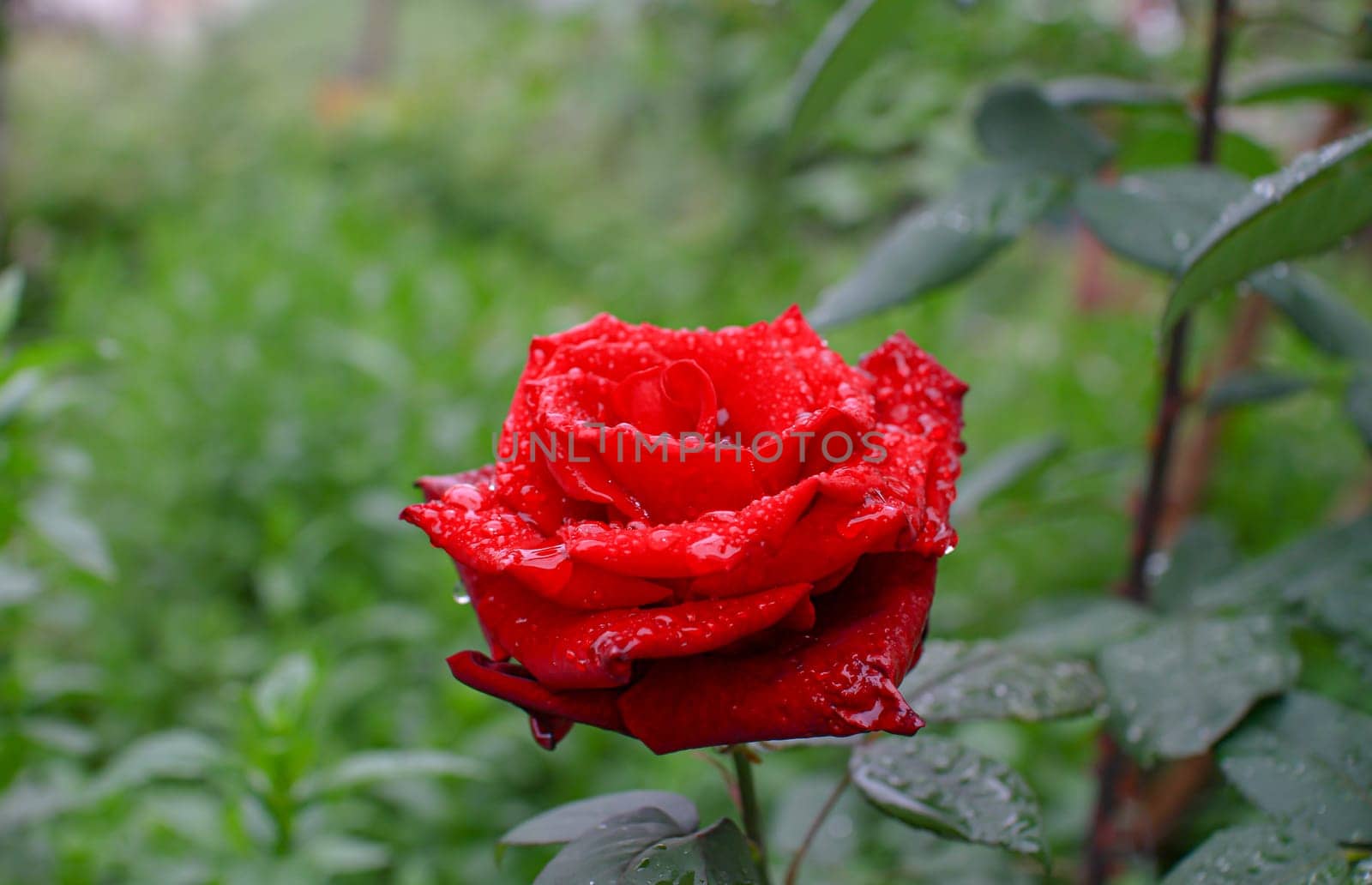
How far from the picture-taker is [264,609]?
1649 millimetres

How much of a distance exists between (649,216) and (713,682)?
3130 millimetres

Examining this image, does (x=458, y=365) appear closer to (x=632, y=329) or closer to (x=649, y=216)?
(x=632, y=329)

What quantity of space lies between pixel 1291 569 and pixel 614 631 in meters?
0.68

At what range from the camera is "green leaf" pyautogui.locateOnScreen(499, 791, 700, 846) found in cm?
52

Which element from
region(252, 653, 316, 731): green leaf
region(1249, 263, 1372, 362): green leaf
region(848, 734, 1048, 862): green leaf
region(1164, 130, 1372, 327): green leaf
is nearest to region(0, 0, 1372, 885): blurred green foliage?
region(252, 653, 316, 731): green leaf

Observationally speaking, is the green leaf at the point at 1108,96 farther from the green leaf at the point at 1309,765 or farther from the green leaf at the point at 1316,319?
the green leaf at the point at 1309,765

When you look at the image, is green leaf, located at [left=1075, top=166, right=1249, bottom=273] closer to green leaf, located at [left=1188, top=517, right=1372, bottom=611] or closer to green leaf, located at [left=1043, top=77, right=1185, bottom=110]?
green leaf, located at [left=1043, top=77, right=1185, bottom=110]

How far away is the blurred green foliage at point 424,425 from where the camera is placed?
1.02m

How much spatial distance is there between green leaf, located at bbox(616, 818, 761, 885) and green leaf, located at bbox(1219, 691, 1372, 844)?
34 cm

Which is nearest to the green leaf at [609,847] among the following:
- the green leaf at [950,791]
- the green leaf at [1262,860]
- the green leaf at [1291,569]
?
the green leaf at [950,791]

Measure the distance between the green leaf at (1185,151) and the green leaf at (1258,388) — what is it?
0.66 feet

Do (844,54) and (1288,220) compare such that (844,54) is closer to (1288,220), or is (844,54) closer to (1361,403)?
(1288,220)

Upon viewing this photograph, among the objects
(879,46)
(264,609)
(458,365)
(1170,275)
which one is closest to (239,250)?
(458,365)

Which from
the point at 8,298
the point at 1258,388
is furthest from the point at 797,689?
the point at 8,298
